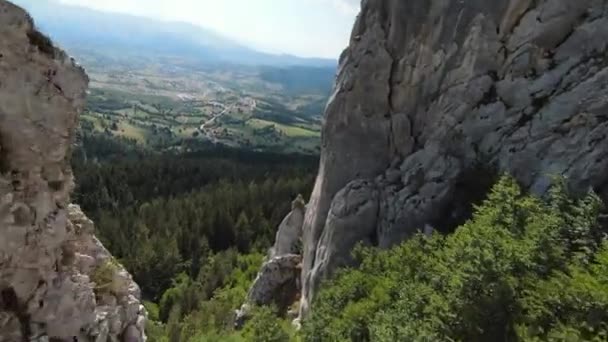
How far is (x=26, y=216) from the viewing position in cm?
1428

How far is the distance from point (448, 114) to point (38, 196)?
123ft

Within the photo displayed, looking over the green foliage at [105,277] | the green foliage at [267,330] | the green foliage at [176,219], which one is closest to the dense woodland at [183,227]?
the green foliage at [176,219]

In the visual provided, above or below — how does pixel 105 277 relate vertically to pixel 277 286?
above

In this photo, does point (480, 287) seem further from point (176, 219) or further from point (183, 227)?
point (176, 219)

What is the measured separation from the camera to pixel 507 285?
23.5 metres

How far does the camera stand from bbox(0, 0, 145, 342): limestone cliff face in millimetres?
13703

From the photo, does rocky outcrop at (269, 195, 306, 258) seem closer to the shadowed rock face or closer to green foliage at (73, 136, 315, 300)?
the shadowed rock face

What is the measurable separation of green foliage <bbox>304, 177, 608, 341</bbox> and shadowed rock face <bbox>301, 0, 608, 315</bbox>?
6621mm

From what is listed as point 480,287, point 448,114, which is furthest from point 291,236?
point 480,287

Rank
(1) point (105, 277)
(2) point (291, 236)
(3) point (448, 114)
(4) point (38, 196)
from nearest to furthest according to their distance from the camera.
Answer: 1. (4) point (38, 196)
2. (1) point (105, 277)
3. (3) point (448, 114)
4. (2) point (291, 236)

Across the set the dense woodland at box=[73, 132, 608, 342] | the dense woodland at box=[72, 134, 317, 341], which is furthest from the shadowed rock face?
the dense woodland at box=[72, 134, 317, 341]

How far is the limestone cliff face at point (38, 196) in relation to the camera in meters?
13.7

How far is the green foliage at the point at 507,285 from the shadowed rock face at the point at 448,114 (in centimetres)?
662

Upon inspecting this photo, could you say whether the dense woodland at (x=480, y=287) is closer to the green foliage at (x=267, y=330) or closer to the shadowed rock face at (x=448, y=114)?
the green foliage at (x=267, y=330)
